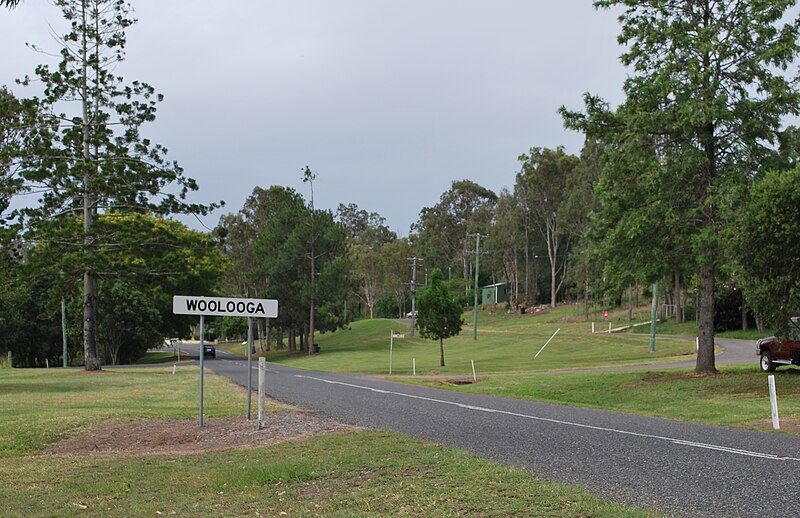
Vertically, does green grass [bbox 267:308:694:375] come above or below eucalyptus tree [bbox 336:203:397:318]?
below

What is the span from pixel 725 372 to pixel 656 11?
11.7m

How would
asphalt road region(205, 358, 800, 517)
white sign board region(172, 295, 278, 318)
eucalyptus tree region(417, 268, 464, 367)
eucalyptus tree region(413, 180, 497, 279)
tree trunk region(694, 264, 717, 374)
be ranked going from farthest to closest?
eucalyptus tree region(413, 180, 497, 279) < eucalyptus tree region(417, 268, 464, 367) < tree trunk region(694, 264, 717, 374) < white sign board region(172, 295, 278, 318) < asphalt road region(205, 358, 800, 517)

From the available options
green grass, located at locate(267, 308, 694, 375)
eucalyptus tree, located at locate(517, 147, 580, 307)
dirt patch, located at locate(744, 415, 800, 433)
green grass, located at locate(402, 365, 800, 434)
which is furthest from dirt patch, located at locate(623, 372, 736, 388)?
eucalyptus tree, located at locate(517, 147, 580, 307)

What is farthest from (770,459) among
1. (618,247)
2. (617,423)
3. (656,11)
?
(656,11)

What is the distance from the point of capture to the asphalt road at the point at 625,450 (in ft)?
22.9

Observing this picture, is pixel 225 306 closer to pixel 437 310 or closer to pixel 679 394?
pixel 679 394

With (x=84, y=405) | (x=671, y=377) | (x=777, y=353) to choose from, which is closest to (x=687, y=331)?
(x=777, y=353)

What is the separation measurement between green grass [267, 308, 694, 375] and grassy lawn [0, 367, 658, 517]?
95.3 feet

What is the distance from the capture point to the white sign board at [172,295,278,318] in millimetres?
12938

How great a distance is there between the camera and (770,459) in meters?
9.08

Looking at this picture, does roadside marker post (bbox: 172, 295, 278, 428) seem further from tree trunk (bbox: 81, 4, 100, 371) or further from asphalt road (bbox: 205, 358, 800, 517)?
tree trunk (bbox: 81, 4, 100, 371)

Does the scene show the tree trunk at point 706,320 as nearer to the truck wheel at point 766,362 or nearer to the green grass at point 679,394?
the green grass at point 679,394

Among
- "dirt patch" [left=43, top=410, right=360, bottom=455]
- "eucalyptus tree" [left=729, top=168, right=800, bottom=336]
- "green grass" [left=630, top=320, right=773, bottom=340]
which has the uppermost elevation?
"eucalyptus tree" [left=729, top=168, right=800, bottom=336]

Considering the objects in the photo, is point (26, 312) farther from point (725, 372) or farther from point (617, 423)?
point (617, 423)
